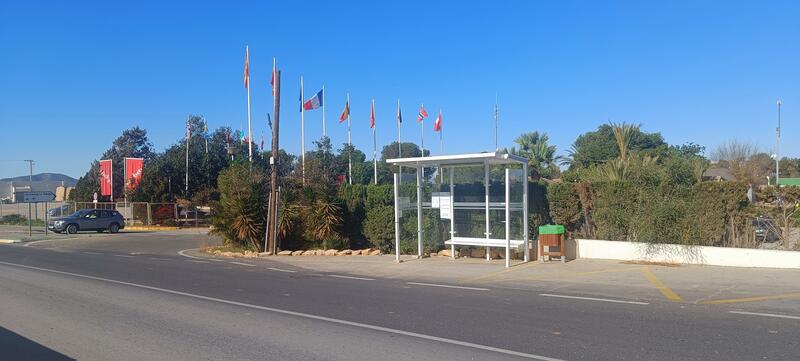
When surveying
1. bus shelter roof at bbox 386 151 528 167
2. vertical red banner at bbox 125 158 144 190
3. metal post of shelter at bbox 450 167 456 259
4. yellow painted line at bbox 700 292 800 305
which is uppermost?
vertical red banner at bbox 125 158 144 190

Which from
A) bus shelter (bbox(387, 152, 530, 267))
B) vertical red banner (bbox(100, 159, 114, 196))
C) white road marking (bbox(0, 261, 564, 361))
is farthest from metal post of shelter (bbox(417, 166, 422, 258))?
vertical red banner (bbox(100, 159, 114, 196))

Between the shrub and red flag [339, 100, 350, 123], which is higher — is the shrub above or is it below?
below

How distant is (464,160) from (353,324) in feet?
29.3

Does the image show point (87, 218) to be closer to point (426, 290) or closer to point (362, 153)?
point (426, 290)

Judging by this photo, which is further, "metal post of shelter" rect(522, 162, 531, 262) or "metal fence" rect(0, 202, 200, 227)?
"metal fence" rect(0, 202, 200, 227)

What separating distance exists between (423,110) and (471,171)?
89.1ft

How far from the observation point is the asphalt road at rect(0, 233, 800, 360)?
754 cm

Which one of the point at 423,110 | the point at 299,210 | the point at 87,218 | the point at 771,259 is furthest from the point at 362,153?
the point at 771,259

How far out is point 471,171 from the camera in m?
18.6

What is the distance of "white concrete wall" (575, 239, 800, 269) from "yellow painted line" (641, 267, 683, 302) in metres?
1.10

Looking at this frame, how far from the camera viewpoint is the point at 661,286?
12.5 metres

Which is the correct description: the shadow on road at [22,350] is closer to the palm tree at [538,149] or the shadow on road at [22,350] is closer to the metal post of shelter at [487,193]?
the metal post of shelter at [487,193]

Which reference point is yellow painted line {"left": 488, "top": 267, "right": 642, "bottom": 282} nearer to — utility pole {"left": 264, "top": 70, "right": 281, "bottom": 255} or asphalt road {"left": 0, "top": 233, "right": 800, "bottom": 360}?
asphalt road {"left": 0, "top": 233, "right": 800, "bottom": 360}

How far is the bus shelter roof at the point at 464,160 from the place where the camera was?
648 inches
